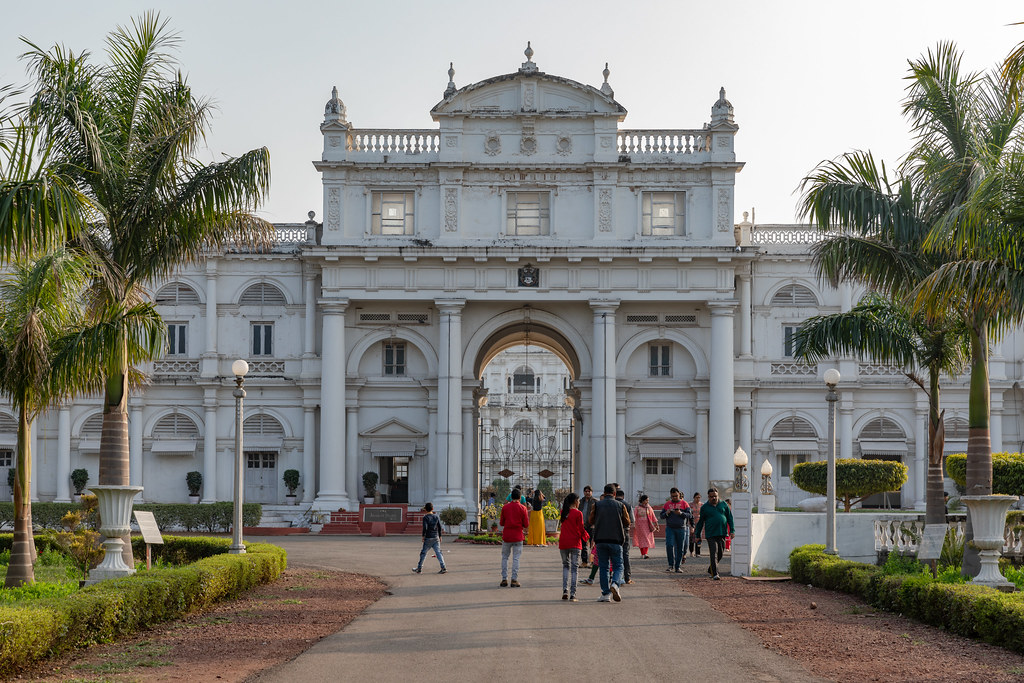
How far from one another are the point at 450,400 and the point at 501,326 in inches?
141

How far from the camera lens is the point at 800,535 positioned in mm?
24766

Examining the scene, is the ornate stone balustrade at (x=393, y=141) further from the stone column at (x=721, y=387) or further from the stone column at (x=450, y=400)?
the stone column at (x=721, y=387)

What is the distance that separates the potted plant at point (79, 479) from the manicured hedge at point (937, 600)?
99.7 feet

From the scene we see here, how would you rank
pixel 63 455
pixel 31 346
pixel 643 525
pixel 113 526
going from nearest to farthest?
pixel 113 526, pixel 31 346, pixel 643 525, pixel 63 455

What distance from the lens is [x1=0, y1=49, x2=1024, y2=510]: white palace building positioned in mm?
41594

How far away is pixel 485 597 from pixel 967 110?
1143 cm

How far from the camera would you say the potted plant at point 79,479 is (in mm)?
42906

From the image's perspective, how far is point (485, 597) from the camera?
61.2ft

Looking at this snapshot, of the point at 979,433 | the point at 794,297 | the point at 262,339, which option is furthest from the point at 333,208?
the point at 979,433

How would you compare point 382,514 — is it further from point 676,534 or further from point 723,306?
point 676,534

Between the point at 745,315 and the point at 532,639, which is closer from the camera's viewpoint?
the point at 532,639

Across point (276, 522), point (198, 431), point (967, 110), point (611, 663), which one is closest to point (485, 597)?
point (611, 663)

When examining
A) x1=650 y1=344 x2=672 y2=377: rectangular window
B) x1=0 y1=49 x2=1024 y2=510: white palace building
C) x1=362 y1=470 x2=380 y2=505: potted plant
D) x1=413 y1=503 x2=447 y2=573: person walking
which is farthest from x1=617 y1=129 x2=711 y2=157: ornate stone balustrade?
x1=413 y1=503 x2=447 y2=573: person walking

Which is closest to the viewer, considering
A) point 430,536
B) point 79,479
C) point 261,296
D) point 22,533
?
point 22,533
